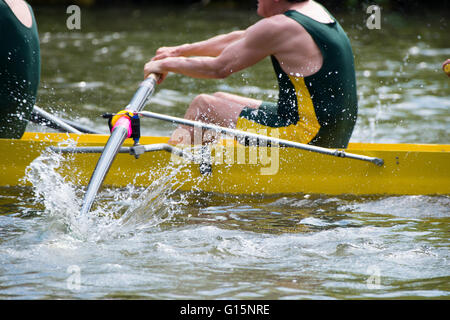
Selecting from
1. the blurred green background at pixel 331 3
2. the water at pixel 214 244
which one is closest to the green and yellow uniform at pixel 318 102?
the water at pixel 214 244

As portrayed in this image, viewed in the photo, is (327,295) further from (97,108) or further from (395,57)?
(395,57)

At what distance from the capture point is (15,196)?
4.48 meters

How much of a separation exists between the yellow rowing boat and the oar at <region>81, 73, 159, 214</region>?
412mm

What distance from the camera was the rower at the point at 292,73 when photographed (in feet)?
13.5

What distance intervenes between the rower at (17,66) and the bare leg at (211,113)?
1.05 meters

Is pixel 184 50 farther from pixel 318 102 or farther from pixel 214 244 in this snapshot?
pixel 214 244

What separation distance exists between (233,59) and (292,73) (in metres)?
0.39

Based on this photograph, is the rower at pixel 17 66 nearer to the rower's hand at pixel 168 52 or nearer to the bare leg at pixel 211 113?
the rower's hand at pixel 168 52

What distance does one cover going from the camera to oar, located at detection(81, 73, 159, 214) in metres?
3.73

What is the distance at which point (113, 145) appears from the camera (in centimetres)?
394

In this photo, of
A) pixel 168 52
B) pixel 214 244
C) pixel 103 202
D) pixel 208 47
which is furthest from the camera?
pixel 208 47
